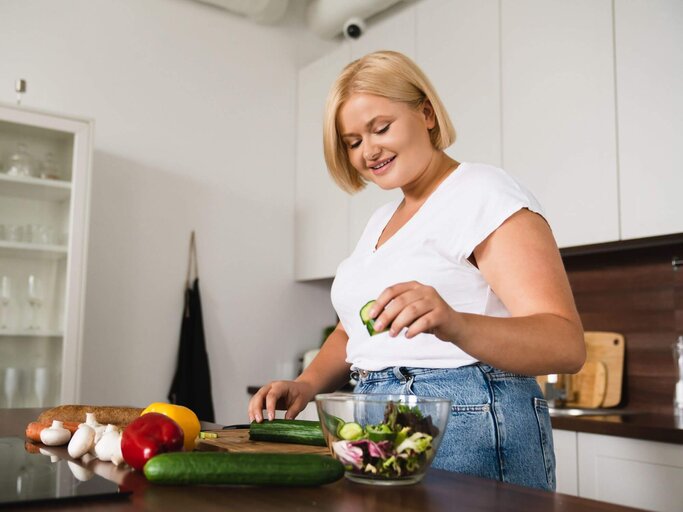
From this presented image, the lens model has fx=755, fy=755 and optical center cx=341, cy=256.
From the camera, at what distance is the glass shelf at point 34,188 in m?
2.99

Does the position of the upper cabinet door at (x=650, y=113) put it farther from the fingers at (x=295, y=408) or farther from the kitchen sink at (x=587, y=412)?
the fingers at (x=295, y=408)

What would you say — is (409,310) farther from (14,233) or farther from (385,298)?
(14,233)

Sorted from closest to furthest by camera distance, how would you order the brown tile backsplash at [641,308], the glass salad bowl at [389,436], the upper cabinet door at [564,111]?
1. the glass salad bowl at [389,436]
2. the upper cabinet door at [564,111]
3. the brown tile backsplash at [641,308]

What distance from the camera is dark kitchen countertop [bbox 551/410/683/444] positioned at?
6.68ft

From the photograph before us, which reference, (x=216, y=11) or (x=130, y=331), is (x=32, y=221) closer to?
(x=130, y=331)

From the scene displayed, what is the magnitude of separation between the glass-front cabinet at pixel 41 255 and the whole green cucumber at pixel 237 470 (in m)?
2.23

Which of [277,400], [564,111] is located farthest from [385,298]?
[564,111]

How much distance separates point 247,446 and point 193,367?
8.11 ft

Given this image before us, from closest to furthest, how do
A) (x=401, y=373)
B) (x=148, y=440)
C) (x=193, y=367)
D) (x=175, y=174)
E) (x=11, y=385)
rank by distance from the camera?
1. (x=148, y=440)
2. (x=401, y=373)
3. (x=11, y=385)
4. (x=193, y=367)
5. (x=175, y=174)

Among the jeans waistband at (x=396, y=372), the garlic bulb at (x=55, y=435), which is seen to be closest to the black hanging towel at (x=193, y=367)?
the garlic bulb at (x=55, y=435)

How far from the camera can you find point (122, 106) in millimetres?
3539

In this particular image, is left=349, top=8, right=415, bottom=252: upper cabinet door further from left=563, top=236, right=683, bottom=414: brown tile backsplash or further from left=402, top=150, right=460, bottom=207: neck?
left=402, top=150, right=460, bottom=207: neck

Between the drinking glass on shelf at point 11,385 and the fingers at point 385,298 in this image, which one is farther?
the drinking glass on shelf at point 11,385

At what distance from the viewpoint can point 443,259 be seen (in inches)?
48.4
